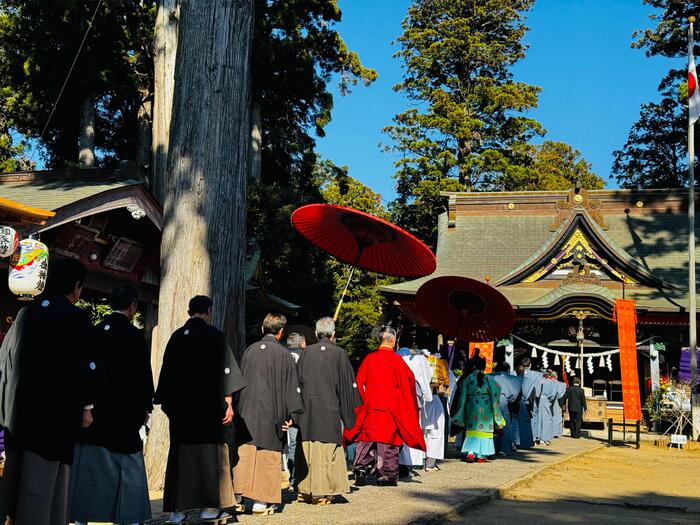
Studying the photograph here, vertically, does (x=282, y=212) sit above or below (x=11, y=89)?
below

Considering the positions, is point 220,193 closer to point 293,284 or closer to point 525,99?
point 293,284

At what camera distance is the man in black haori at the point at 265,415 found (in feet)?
22.1

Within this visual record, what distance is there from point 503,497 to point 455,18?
31.0m

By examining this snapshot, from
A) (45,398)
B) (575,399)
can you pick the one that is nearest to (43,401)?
(45,398)

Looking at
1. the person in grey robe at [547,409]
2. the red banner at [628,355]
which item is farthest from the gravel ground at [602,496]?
the red banner at [628,355]

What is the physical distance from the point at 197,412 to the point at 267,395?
1078 mm

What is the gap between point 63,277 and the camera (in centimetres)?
489

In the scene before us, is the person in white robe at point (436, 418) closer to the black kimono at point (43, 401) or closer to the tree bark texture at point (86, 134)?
the black kimono at point (43, 401)

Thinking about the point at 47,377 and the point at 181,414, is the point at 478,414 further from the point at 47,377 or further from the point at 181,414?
the point at 47,377

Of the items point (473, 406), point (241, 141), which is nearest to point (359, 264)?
point (241, 141)

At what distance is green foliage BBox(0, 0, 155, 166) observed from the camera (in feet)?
59.8

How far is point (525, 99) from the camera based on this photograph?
35375mm

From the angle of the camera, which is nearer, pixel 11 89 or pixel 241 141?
pixel 241 141

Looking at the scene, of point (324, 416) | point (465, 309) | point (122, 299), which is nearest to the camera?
point (122, 299)
